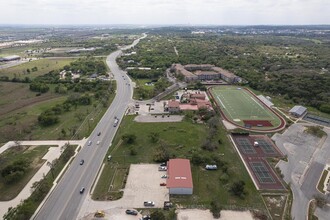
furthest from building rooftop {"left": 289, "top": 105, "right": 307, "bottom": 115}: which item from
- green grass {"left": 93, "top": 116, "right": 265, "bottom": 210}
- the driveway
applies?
green grass {"left": 93, "top": 116, "right": 265, "bottom": 210}

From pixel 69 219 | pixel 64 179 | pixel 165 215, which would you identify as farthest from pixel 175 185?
pixel 64 179

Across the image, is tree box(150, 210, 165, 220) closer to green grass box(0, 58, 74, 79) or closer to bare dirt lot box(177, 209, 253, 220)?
bare dirt lot box(177, 209, 253, 220)

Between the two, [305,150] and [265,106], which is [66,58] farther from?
[305,150]

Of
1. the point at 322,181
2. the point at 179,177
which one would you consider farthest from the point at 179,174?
the point at 322,181

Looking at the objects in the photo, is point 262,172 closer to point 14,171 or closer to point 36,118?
point 14,171

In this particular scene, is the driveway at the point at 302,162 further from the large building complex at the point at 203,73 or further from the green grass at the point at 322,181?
the large building complex at the point at 203,73

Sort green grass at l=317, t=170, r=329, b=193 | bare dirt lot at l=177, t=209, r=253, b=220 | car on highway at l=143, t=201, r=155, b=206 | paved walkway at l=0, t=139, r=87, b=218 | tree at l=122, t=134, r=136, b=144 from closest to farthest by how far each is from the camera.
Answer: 1. bare dirt lot at l=177, t=209, r=253, b=220
2. car on highway at l=143, t=201, r=155, b=206
3. paved walkway at l=0, t=139, r=87, b=218
4. green grass at l=317, t=170, r=329, b=193
5. tree at l=122, t=134, r=136, b=144

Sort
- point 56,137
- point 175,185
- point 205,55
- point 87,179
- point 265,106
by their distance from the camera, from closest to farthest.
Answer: point 175,185 < point 87,179 < point 56,137 < point 265,106 < point 205,55
